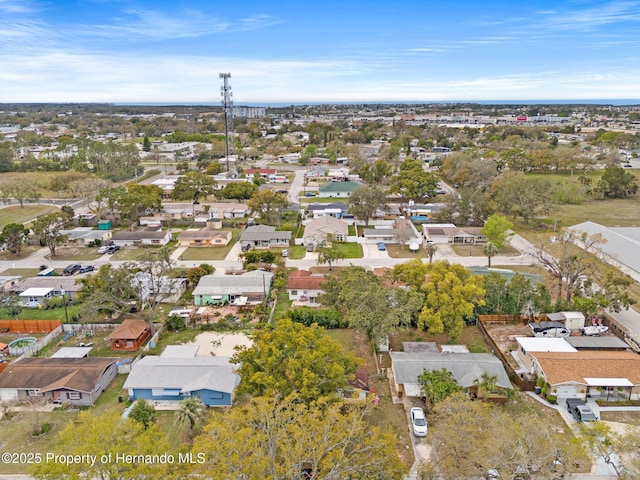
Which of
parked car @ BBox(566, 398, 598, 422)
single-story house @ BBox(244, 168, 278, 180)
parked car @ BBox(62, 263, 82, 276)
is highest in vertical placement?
single-story house @ BBox(244, 168, 278, 180)

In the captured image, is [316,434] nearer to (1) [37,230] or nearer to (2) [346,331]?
(2) [346,331]

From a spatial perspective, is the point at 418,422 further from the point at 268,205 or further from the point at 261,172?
the point at 261,172

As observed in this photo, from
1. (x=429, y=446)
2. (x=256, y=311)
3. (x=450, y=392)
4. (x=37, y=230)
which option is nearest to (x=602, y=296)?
(x=450, y=392)

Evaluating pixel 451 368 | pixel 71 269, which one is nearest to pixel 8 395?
pixel 71 269

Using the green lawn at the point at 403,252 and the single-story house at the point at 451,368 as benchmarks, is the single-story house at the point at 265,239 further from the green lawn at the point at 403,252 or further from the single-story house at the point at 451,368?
the single-story house at the point at 451,368

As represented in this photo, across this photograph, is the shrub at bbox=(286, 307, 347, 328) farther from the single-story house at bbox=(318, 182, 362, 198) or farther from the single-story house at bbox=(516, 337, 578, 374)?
the single-story house at bbox=(318, 182, 362, 198)

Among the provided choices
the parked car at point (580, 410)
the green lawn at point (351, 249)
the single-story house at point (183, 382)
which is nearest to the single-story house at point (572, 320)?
the parked car at point (580, 410)

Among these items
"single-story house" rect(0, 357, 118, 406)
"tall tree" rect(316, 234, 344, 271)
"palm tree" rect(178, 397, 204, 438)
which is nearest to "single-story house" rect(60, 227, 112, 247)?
"tall tree" rect(316, 234, 344, 271)
